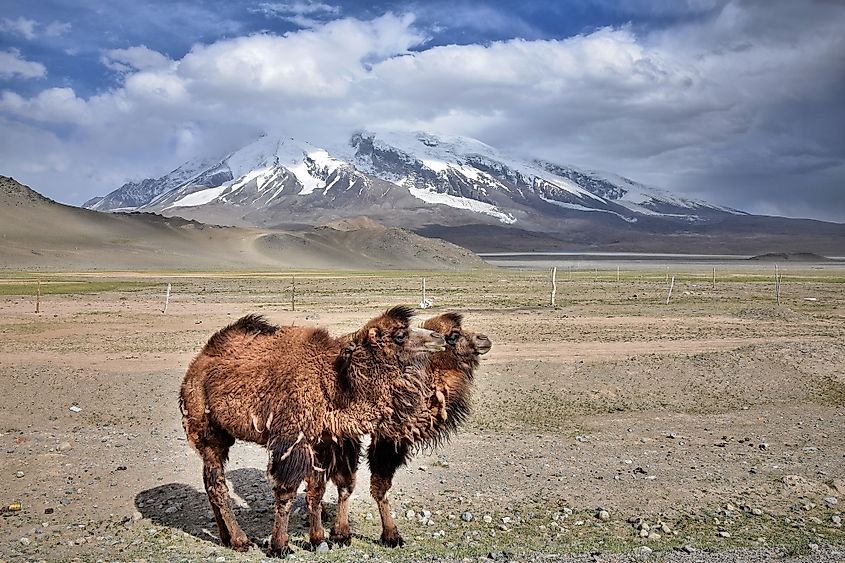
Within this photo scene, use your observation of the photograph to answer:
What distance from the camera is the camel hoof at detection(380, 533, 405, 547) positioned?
A: 24.8 feet

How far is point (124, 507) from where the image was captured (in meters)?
8.62

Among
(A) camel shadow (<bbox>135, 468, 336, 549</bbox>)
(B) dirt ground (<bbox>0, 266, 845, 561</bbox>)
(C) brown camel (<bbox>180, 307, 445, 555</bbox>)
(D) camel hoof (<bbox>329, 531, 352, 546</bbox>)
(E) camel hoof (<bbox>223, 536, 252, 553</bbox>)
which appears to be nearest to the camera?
(C) brown camel (<bbox>180, 307, 445, 555</bbox>)

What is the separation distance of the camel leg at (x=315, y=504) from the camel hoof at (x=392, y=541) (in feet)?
1.93

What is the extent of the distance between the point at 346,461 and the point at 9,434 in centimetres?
726

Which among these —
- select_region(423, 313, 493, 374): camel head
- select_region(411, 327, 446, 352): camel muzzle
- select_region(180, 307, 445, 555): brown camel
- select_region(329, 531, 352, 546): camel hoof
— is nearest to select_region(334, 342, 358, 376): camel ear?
select_region(180, 307, 445, 555): brown camel

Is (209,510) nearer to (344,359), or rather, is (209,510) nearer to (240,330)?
(240,330)

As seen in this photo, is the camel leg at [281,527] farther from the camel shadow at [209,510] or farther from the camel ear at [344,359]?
the camel ear at [344,359]

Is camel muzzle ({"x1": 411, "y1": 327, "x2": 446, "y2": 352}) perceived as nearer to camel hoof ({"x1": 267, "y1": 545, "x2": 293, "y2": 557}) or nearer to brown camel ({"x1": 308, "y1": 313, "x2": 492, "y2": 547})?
brown camel ({"x1": 308, "y1": 313, "x2": 492, "y2": 547})

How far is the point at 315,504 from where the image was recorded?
7375 mm

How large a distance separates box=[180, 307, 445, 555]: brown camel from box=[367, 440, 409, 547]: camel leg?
30 centimetres

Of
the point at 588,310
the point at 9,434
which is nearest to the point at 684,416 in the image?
the point at 9,434

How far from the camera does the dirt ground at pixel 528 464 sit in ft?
25.2

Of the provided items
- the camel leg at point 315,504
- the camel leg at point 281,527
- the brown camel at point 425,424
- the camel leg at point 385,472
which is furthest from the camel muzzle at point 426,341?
the camel leg at point 281,527

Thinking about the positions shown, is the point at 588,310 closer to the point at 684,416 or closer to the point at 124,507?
the point at 684,416
